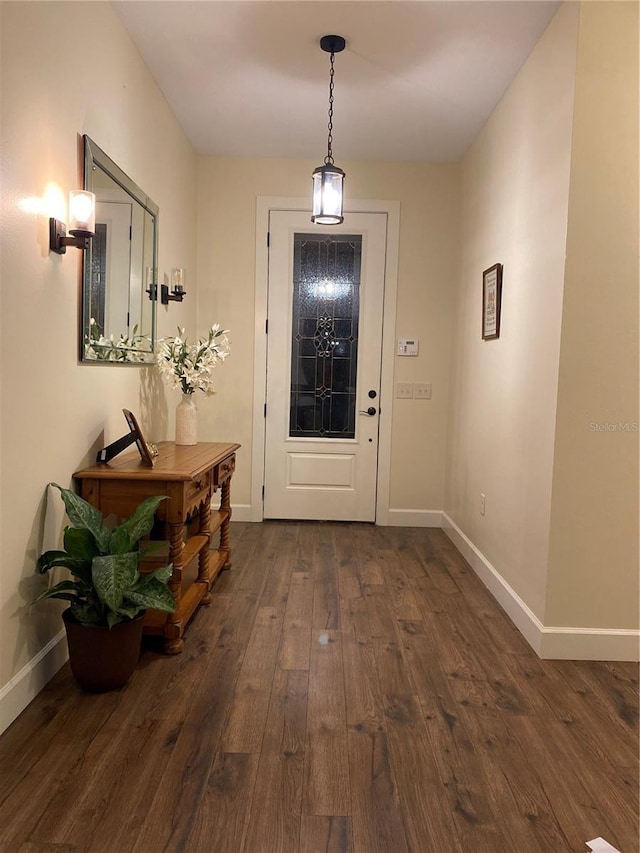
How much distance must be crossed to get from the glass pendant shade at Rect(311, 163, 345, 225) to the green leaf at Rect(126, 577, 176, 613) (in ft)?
6.51

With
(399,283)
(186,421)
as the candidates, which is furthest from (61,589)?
(399,283)

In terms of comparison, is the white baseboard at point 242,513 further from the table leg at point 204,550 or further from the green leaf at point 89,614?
the green leaf at point 89,614

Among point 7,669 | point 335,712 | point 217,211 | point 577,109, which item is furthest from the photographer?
point 217,211

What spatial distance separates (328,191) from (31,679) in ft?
8.12

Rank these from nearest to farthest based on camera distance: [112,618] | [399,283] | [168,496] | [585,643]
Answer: [112,618]
[168,496]
[585,643]
[399,283]

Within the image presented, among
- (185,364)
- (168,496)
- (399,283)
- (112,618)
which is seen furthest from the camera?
(399,283)

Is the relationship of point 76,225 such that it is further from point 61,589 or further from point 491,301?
point 491,301

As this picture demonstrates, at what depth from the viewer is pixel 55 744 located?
1755mm

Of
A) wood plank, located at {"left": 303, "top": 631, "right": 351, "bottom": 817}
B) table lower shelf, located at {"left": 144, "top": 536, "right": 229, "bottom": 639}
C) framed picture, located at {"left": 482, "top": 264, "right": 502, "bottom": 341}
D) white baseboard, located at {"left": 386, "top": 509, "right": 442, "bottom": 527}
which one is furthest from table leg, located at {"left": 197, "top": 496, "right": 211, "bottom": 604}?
white baseboard, located at {"left": 386, "top": 509, "right": 442, "bottom": 527}

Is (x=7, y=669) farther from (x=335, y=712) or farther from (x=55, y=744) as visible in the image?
(x=335, y=712)

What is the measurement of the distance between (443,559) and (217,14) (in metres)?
3.09

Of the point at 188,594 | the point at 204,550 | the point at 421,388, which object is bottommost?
the point at 188,594

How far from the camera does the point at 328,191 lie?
3.00 m

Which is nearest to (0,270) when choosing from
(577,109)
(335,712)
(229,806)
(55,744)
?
(55,744)
